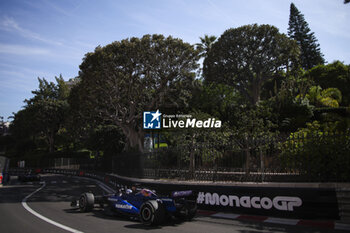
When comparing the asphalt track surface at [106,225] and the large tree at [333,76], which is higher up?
the large tree at [333,76]

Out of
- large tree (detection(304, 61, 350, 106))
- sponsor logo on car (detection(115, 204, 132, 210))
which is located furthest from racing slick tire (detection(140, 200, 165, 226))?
large tree (detection(304, 61, 350, 106))

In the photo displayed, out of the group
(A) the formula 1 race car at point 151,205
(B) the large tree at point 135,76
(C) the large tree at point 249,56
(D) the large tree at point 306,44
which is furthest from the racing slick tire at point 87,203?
(D) the large tree at point 306,44

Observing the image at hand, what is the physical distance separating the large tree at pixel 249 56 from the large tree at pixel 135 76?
6.06 meters

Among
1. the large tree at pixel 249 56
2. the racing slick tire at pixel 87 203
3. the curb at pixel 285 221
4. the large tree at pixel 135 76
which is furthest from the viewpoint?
the large tree at pixel 249 56

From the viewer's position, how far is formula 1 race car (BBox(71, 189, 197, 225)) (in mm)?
8242

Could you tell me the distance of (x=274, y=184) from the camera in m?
8.88

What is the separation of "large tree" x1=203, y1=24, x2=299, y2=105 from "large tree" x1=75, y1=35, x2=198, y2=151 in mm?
6058

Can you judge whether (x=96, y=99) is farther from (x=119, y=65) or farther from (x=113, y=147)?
(x=113, y=147)

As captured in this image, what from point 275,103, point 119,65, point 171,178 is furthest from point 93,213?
point 275,103

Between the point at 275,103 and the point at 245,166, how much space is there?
19348mm

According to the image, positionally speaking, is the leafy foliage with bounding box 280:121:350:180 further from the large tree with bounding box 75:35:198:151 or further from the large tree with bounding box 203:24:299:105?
the large tree with bounding box 203:24:299:105

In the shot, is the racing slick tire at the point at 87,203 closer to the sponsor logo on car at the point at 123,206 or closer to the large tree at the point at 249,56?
the sponsor logo on car at the point at 123,206

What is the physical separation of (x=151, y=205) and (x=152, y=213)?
0.78 feet

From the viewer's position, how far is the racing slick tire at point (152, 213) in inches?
318
